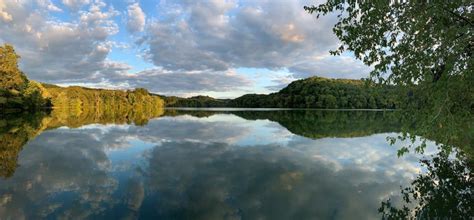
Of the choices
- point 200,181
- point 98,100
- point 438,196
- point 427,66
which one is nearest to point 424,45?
point 427,66

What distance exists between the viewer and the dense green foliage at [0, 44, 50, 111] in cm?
6234

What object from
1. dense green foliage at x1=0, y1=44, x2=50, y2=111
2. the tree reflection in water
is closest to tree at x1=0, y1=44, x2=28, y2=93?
dense green foliage at x1=0, y1=44, x2=50, y2=111

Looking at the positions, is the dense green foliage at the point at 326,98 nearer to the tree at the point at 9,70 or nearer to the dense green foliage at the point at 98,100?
the dense green foliage at the point at 98,100

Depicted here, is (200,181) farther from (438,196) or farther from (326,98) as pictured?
(326,98)

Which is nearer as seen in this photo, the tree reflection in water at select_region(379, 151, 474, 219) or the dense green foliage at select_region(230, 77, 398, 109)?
the tree reflection in water at select_region(379, 151, 474, 219)

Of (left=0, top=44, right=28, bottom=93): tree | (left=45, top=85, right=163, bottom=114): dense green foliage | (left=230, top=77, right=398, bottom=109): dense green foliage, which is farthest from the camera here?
(left=230, top=77, right=398, bottom=109): dense green foliage

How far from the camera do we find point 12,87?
65.5 metres

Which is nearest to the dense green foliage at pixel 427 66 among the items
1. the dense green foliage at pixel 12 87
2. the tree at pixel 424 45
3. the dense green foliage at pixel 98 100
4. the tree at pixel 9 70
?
the tree at pixel 424 45

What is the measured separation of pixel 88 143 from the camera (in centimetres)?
2275

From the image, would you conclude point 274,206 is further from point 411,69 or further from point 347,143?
point 347,143

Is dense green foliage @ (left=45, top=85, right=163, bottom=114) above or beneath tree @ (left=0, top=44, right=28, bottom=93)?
beneath

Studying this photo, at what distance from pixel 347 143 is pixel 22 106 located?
6981 cm

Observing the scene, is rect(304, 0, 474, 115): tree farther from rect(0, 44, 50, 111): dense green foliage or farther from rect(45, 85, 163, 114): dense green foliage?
rect(45, 85, 163, 114): dense green foliage

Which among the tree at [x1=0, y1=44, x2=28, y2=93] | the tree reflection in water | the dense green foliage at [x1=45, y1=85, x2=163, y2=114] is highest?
the tree at [x1=0, y1=44, x2=28, y2=93]
